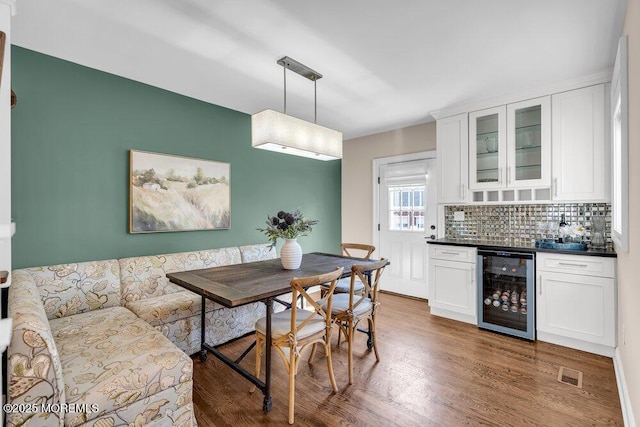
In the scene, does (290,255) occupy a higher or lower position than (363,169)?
lower

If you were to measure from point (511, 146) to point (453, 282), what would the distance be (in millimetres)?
1573

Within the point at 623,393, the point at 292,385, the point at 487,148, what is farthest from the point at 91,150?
the point at 623,393

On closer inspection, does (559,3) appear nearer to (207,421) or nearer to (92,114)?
(207,421)

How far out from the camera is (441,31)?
2109 millimetres

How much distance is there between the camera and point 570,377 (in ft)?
7.44

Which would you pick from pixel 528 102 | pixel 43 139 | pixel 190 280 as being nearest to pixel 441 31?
pixel 528 102

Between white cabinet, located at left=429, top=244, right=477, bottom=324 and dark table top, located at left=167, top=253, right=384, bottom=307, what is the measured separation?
3.85ft

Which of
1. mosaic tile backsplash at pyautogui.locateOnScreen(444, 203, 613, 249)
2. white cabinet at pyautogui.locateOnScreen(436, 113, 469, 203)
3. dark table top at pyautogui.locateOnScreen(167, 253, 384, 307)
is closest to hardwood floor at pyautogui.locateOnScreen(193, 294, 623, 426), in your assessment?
dark table top at pyautogui.locateOnScreen(167, 253, 384, 307)

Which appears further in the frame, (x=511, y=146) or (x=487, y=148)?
(x=487, y=148)

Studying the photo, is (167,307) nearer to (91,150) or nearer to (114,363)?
(114,363)

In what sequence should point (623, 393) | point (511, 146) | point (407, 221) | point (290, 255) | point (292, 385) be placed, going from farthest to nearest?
point (407, 221) → point (511, 146) → point (290, 255) → point (623, 393) → point (292, 385)

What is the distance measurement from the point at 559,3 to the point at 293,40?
167cm

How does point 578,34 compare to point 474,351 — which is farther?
point 474,351

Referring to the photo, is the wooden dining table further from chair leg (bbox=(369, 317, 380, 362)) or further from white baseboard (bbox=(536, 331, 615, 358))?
white baseboard (bbox=(536, 331, 615, 358))
